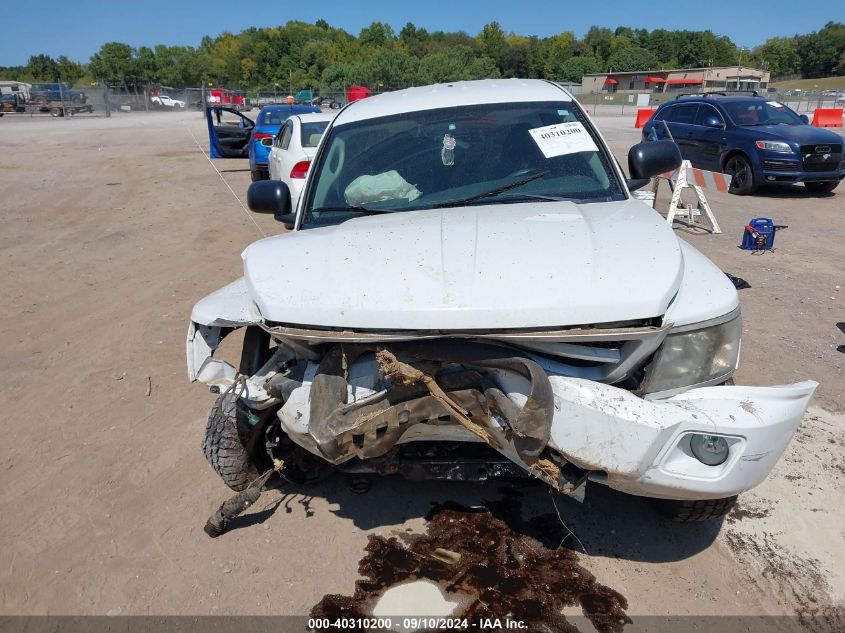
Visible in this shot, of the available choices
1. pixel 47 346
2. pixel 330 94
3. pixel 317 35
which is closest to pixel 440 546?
pixel 47 346

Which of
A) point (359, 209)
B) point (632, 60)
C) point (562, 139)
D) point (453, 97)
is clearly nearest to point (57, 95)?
point (453, 97)

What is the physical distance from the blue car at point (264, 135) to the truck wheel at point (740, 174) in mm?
7865

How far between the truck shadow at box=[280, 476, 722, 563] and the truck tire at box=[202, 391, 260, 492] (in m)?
0.39

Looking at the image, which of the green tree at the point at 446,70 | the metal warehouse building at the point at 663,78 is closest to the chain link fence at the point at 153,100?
the green tree at the point at 446,70

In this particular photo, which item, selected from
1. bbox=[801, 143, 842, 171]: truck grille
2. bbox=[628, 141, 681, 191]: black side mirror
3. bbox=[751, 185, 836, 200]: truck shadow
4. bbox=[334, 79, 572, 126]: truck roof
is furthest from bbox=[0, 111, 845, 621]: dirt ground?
bbox=[751, 185, 836, 200]: truck shadow

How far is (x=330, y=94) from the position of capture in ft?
180

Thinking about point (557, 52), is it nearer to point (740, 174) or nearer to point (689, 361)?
point (740, 174)

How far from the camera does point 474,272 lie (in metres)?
2.46

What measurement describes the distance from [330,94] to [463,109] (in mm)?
54603

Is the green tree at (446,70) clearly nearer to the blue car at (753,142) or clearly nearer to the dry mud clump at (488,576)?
the blue car at (753,142)

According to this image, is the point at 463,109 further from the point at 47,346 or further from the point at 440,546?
the point at 47,346

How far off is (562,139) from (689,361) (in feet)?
5.44

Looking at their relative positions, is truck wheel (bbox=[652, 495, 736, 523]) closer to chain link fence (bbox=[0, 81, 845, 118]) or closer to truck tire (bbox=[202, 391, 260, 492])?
truck tire (bbox=[202, 391, 260, 492])

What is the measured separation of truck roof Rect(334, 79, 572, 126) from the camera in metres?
3.97
